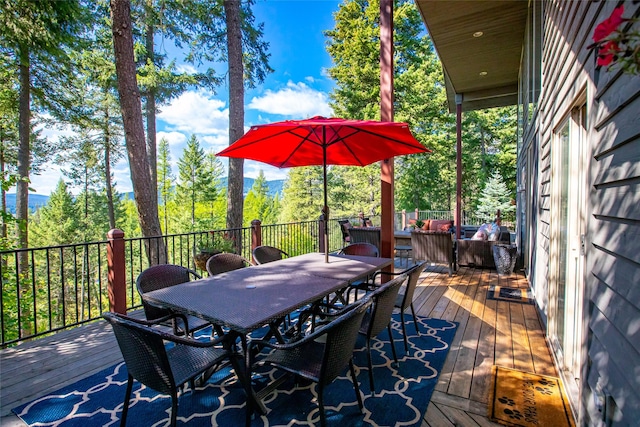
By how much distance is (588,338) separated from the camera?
1687 mm

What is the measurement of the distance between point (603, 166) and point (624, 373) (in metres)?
0.84

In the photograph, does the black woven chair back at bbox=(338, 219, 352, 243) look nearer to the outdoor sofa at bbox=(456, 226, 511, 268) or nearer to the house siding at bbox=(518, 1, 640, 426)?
the outdoor sofa at bbox=(456, 226, 511, 268)

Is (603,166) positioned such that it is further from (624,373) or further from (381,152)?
(381,152)

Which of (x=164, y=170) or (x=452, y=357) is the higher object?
(x=164, y=170)

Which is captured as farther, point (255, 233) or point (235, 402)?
point (255, 233)

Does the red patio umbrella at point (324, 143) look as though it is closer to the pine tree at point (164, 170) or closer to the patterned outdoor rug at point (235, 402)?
the patterned outdoor rug at point (235, 402)

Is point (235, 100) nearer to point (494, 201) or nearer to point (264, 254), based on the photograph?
point (264, 254)

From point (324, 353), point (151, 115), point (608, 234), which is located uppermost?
point (151, 115)

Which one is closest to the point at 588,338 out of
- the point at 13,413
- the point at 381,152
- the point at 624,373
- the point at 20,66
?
the point at 624,373

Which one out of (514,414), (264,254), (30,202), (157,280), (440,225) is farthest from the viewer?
(30,202)

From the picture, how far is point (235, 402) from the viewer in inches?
87.6

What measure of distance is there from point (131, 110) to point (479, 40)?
631 centimetres

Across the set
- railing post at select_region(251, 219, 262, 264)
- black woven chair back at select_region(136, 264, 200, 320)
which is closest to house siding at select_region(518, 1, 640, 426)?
black woven chair back at select_region(136, 264, 200, 320)

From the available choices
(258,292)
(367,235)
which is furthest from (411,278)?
(367,235)
